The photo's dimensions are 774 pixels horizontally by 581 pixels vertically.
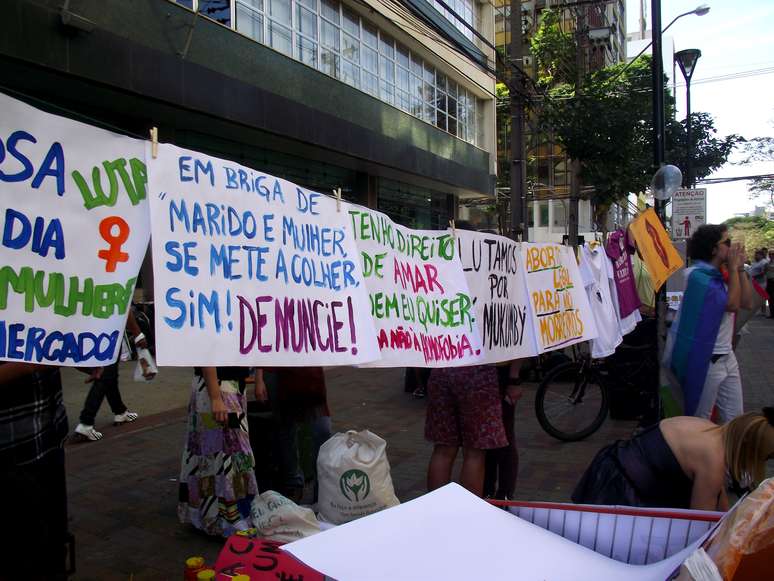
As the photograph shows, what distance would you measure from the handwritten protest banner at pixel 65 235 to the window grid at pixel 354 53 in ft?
34.8

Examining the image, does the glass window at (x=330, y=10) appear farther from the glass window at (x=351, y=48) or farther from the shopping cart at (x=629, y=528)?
the shopping cart at (x=629, y=528)

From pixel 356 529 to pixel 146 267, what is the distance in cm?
931

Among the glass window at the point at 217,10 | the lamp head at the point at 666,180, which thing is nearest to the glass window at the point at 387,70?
the glass window at the point at 217,10

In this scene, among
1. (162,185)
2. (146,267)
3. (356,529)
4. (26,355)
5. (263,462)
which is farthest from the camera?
(146,267)

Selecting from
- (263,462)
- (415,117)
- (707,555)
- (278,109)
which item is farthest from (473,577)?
(415,117)

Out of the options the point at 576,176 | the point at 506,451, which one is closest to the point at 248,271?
the point at 506,451

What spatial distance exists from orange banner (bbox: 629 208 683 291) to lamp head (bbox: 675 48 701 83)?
11.6 metres

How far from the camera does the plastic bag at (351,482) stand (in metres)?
3.72

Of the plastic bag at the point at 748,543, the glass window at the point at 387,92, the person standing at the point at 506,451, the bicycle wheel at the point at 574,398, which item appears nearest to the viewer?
the plastic bag at the point at 748,543

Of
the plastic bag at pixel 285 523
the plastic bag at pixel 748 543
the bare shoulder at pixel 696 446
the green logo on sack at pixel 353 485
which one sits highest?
the plastic bag at pixel 748 543

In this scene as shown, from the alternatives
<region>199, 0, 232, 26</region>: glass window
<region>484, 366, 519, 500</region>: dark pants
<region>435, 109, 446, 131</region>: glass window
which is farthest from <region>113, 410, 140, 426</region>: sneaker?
<region>435, 109, 446, 131</region>: glass window

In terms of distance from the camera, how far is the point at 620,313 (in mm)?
6145

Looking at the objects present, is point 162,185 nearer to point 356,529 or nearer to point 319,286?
point 319,286

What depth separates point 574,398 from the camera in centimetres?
637
